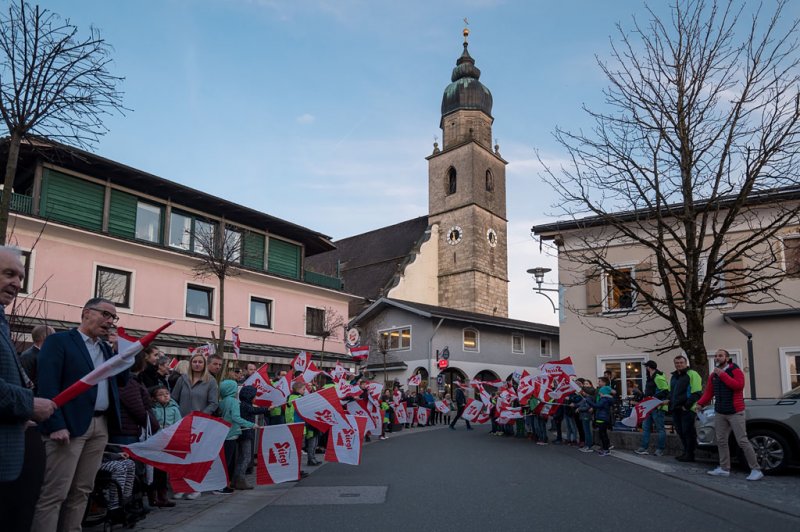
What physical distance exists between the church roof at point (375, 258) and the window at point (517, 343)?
13250 mm

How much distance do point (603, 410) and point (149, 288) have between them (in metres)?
20.4

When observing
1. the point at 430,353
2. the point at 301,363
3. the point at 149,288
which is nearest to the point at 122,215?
the point at 149,288

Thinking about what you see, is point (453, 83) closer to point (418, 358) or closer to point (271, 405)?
point (418, 358)

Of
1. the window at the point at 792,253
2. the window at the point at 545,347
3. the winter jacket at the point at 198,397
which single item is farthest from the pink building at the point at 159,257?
the window at the point at 792,253

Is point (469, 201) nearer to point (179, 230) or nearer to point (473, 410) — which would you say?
point (179, 230)

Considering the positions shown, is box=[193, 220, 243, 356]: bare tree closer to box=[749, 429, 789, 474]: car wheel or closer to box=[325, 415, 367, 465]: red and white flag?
box=[325, 415, 367, 465]: red and white flag

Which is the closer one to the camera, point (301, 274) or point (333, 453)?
point (333, 453)

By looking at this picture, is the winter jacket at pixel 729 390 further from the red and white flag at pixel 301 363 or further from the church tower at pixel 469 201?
the church tower at pixel 469 201

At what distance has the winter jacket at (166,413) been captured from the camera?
8.24m

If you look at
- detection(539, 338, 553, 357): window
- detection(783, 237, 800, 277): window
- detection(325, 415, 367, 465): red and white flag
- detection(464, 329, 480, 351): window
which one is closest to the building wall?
detection(464, 329, 480, 351): window

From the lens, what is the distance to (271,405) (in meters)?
11.8

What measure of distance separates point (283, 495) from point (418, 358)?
33.5 meters

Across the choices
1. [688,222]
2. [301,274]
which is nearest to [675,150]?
[688,222]

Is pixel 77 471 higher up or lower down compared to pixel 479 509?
higher up
